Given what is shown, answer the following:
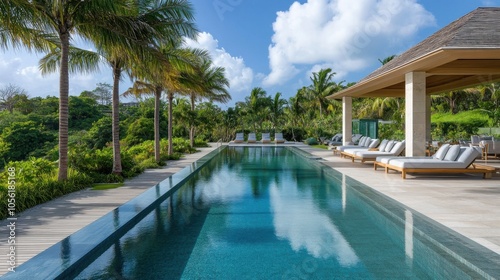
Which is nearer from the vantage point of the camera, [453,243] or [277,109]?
[453,243]

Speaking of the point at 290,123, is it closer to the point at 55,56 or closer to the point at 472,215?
the point at 55,56

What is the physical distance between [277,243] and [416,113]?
7.86 meters

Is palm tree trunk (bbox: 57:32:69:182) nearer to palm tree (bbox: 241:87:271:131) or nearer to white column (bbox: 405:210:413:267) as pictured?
white column (bbox: 405:210:413:267)

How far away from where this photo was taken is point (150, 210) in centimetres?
657

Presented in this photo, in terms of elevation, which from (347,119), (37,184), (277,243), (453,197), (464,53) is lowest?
(277,243)

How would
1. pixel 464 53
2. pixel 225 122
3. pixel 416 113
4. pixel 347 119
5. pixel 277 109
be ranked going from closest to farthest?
pixel 464 53 < pixel 416 113 < pixel 347 119 < pixel 225 122 < pixel 277 109

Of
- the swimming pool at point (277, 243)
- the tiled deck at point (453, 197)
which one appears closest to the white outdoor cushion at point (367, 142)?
the tiled deck at point (453, 197)

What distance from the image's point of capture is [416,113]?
432 inches

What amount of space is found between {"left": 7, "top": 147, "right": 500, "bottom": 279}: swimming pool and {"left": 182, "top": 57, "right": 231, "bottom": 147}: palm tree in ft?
29.0

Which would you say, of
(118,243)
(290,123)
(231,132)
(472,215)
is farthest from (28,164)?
(290,123)

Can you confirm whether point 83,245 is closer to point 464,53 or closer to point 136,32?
point 136,32

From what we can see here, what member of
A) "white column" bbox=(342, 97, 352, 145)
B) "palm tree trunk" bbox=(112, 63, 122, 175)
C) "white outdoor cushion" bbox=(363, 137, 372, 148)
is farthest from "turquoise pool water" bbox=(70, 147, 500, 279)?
"white column" bbox=(342, 97, 352, 145)

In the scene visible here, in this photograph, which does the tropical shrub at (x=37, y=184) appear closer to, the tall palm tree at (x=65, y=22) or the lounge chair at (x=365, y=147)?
the tall palm tree at (x=65, y=22)

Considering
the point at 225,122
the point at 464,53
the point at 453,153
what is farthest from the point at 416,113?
the point at 225,122
